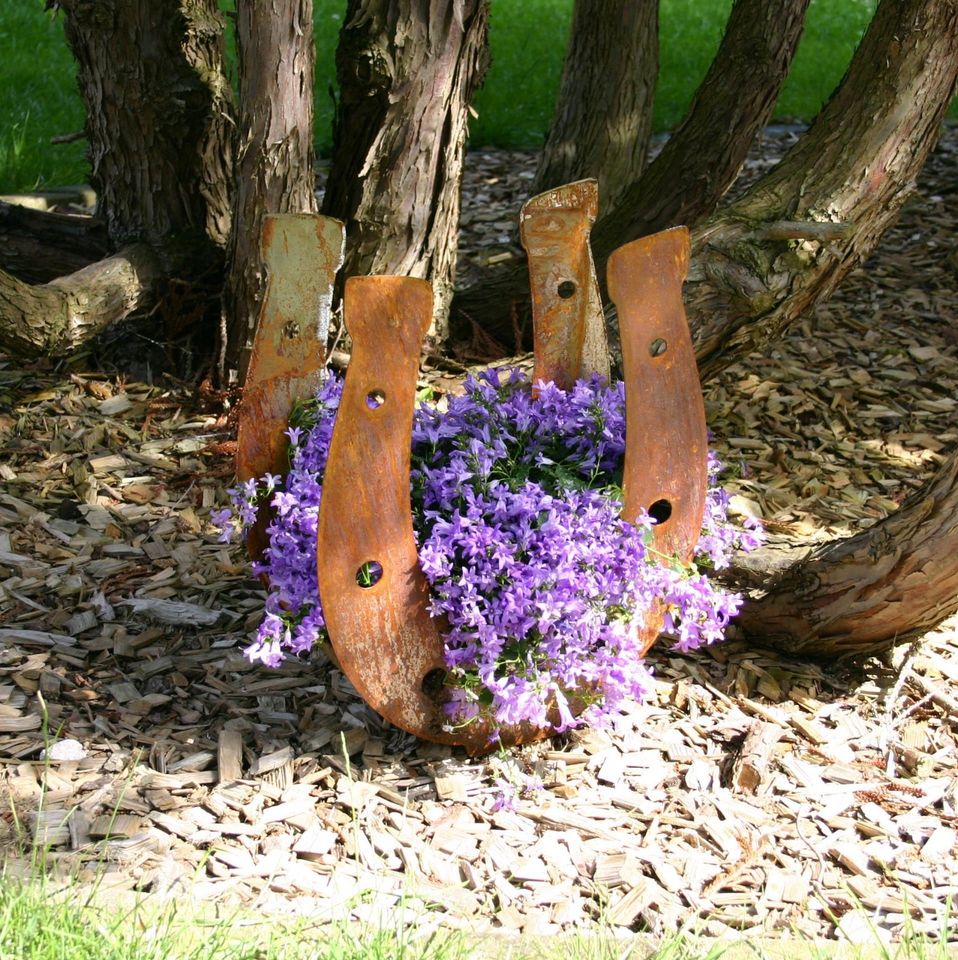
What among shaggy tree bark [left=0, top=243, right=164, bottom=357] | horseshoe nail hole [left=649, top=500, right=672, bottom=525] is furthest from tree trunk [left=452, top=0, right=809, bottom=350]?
horseshoe nail hole [left=649, top=500, right=672, bottom=525]

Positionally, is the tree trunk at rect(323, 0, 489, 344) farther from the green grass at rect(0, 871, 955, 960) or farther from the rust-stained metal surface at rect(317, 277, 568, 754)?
the green grass at rect(0, 871, 955, 960)

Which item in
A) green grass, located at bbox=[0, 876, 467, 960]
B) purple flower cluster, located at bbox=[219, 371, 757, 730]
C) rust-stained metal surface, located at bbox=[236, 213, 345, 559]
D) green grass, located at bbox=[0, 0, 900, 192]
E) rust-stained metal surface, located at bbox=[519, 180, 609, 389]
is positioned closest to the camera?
green grass, located at bbox=[0, 876, 467, 960]

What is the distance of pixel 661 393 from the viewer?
2.66 m

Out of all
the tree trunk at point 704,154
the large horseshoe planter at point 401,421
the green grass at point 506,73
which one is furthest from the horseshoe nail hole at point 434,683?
the green grass at point 506,73

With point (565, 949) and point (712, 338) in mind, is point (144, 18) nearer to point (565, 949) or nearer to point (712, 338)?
point (712, 338)

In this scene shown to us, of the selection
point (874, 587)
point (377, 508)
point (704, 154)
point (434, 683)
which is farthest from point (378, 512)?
point (704, 154)

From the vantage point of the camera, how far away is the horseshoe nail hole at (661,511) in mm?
2703

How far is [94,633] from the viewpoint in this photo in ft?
10.9

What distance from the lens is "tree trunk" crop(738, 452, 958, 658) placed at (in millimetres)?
3021

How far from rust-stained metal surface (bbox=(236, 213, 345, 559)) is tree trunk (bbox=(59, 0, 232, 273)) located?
1.98 m

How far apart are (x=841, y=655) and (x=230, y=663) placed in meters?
1.67

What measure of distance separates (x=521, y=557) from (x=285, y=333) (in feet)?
2.39

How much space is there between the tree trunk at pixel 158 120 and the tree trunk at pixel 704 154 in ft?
3.45

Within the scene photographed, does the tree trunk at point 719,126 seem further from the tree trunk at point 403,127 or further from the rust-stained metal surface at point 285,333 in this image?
the rust-stained metal surface at point 285,333
